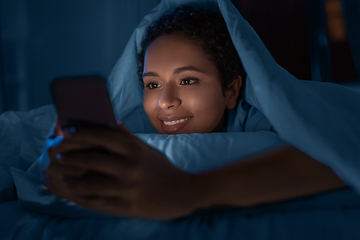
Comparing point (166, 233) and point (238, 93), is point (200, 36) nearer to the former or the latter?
point (238, 93)

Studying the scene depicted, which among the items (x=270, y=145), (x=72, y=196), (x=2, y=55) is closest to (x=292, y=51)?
(x=270, y=145)

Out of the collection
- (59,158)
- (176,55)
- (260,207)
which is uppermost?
(176,55)

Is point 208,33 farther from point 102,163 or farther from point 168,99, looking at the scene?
point 102,163

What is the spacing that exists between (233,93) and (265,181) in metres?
0.46

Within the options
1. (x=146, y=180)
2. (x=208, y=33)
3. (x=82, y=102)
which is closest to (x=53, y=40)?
(x=208, y=33)

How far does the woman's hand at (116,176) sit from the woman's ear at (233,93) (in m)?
0.49

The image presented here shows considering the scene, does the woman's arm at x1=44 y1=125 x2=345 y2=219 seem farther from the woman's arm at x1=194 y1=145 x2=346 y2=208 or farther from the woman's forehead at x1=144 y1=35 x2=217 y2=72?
the woman's forehead at x1=144 y1=35 x2=217 y2=72

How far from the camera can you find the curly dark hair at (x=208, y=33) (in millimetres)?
707

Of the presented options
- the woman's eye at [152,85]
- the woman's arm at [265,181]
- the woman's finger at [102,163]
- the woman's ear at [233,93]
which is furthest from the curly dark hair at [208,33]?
the woman's finger at [102,163]

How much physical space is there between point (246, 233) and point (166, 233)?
118 mm

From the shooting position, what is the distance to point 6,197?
45 cm

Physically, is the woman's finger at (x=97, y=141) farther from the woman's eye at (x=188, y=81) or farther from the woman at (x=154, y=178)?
the woman's eye at (x=188, y=81)

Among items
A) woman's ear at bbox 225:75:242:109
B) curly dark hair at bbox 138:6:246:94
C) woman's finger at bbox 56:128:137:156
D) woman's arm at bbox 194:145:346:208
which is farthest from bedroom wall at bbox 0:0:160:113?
woman's arm at bbox 194:145:346:208

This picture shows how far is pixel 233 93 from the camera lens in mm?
756
